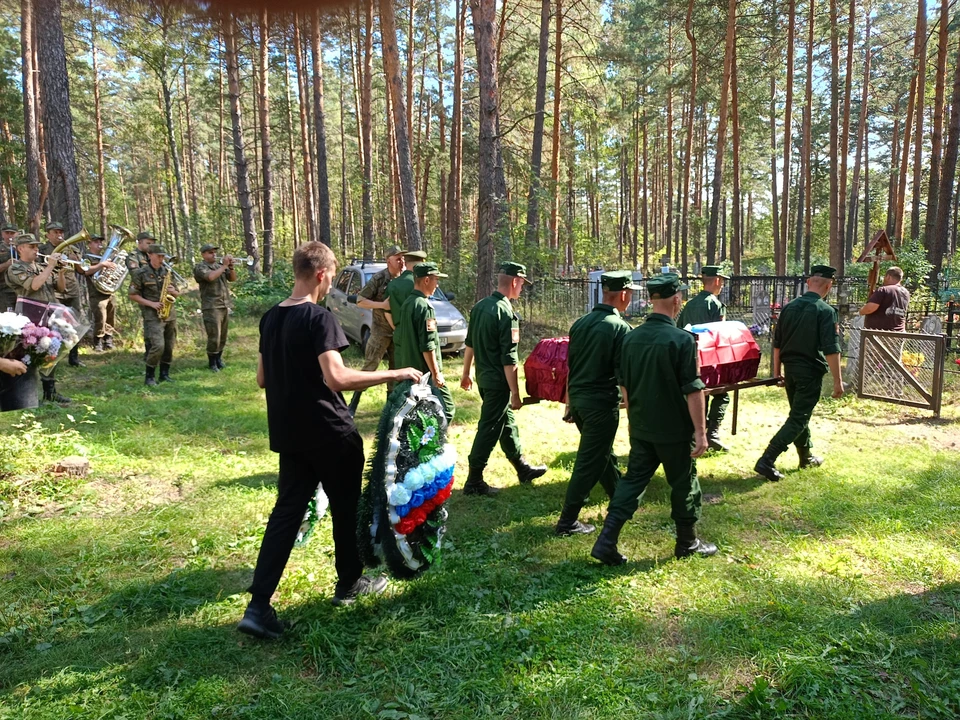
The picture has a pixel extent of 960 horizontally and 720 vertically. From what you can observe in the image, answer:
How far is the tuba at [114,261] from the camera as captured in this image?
9.50 metres

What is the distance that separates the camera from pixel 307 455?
10.8ft

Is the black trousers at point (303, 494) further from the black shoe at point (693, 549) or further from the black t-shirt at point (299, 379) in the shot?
the black shoe at point (693, 549)

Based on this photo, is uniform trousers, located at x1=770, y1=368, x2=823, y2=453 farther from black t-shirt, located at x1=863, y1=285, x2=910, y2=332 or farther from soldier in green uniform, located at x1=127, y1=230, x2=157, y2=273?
soldier in green uniform, located at x1=127, y1=230, x2=157, y2=273

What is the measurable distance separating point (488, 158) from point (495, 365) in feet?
24.3

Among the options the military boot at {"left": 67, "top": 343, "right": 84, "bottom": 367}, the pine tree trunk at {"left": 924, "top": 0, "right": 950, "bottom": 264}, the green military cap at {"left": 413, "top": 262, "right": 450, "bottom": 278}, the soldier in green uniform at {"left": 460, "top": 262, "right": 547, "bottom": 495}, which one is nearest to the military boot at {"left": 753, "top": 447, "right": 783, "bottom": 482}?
the soldier in green uniform at {"left": 460, "top": 262, "right": 547, "bottom": 495}

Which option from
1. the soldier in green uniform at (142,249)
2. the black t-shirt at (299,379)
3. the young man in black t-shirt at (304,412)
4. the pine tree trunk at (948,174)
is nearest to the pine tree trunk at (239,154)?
the soldier in green uniform at (142,249)

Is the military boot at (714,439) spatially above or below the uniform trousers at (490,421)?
below

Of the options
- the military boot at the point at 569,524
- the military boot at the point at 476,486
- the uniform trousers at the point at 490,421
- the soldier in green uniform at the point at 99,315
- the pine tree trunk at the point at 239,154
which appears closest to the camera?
the military boot at the point at 569,524

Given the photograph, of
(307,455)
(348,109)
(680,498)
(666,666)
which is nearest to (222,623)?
(307,455)

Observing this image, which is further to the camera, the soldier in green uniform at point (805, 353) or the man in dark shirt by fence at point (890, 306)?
the man in dark shirt by fence at point (890, 306)

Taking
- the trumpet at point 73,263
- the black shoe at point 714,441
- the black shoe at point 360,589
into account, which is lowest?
the black shoe at point 360,589

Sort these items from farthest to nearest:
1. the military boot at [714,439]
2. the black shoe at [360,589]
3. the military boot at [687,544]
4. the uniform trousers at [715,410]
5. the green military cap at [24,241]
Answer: the green military cap at [24,241], the military boot at [714,439], the uniform trousers at [715,410], the military boot at [687,544], the black shoe at [360,589]

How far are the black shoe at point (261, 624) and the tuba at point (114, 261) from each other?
8001mm

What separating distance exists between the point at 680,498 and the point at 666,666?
1.24m
